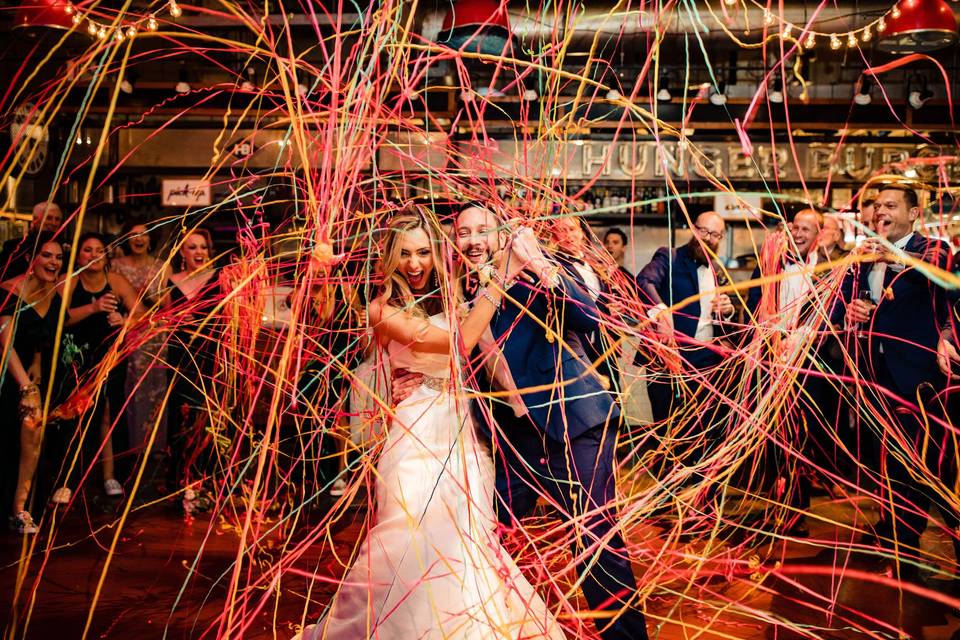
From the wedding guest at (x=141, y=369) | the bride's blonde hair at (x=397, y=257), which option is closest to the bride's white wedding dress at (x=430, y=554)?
the bride's blonde hair at (x=397, y=257)

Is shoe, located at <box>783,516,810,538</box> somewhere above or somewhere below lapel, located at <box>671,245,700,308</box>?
below

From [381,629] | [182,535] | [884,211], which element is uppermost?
[884,211]

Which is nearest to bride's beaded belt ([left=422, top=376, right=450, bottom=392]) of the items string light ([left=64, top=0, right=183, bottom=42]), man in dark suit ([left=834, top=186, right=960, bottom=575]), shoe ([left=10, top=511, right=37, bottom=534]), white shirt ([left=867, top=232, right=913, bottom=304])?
string light ([left=64, top=0, right=183, bottom=42])

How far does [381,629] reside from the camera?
91.3 inches

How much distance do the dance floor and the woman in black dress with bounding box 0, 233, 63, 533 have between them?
0.99ft

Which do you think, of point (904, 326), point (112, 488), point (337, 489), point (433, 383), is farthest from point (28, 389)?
point (904, 326)

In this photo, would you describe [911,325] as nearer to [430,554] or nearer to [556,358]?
[556,358]

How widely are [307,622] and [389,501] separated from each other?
772 millimetres

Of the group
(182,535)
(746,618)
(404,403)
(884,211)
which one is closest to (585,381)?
(404,403)

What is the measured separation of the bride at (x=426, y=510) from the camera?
2301 mm

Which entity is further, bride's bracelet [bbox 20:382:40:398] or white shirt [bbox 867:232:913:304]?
bride's bracelet [bbox 20:382:40:398]

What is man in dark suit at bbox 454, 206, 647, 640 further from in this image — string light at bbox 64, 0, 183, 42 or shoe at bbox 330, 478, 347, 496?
shoe at bbox 330, 478, 347, 496

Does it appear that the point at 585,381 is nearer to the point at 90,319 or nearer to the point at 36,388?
the point at 36,388

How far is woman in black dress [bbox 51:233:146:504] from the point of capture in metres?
4.43
